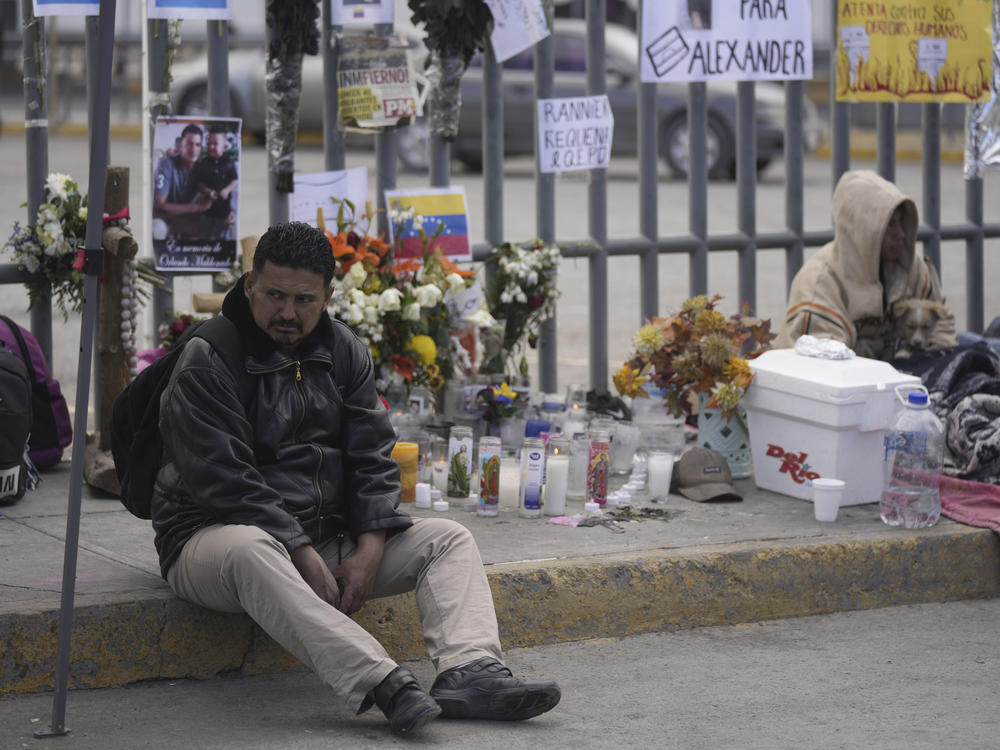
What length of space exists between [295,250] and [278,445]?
21.0 inches

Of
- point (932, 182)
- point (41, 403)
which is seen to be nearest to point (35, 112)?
point (41, 403)

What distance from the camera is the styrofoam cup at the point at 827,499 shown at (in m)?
5.39

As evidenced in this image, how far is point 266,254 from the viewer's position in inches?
160

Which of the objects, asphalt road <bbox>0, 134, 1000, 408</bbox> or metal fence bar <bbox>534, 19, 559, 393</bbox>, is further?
asphalt road <bbox>0, 134, 1000, 408</bbox>

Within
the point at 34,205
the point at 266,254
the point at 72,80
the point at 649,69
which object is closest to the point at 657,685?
the point at 266,254

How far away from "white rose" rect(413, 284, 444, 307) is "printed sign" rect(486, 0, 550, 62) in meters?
1.21

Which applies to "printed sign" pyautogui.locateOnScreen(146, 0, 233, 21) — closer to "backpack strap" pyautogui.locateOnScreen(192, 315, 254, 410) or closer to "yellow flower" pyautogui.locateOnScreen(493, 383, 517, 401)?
"yellow flower" pyautogui.locateOnScreen(493, 383, 517, 401)

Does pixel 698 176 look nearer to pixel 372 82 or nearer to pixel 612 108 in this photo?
pixel 372 82

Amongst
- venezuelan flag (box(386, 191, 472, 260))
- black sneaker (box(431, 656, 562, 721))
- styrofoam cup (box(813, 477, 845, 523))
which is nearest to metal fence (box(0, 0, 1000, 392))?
venezuelan flag (box(386, 191, 472, 260))

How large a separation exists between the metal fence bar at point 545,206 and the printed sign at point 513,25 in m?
0.15

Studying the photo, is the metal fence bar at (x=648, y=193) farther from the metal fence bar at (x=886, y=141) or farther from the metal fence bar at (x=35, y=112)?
the metal fence bar at (x=35, y=112)

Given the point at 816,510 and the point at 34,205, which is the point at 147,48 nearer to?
the point at 34,205

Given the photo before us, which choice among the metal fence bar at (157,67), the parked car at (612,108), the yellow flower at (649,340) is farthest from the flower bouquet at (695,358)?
the parked car at (612,108)

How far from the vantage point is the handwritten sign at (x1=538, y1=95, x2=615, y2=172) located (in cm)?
673
